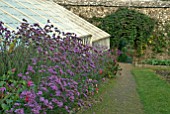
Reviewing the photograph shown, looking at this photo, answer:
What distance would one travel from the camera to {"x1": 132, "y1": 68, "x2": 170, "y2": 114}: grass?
7.18 metres

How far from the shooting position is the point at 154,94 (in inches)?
353

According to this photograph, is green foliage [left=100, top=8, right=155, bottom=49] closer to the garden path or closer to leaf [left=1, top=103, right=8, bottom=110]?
the garden path

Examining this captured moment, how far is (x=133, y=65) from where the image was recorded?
18.4 m

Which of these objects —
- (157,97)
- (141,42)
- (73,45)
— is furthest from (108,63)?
(141,42)

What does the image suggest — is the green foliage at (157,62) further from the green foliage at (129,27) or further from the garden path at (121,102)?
the garden path at (121,102)

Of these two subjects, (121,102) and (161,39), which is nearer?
(121,102)

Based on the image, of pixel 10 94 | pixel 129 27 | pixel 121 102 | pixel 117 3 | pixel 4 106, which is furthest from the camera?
pixel 117 3

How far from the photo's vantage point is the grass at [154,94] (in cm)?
718

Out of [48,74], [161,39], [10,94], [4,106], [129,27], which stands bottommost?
[4,106]

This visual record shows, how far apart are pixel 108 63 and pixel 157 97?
3.59 meters

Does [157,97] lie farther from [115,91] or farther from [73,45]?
[73,45]

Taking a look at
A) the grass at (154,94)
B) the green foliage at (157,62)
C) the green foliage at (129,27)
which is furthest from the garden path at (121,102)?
the green foliage at (129,27)

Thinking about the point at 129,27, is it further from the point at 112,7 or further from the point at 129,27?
the point at 112,7

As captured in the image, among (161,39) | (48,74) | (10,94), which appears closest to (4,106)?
(10,94)
